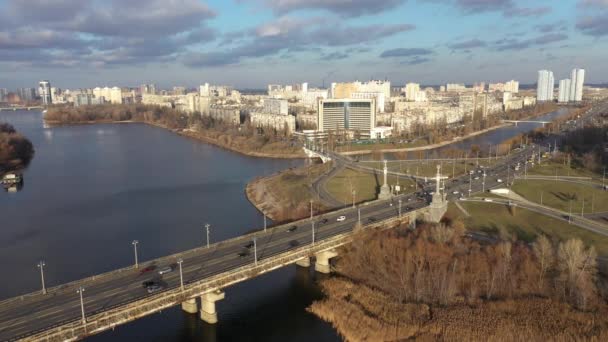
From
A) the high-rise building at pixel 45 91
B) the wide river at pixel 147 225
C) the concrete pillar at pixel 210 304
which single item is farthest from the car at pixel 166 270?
the high-rise building at pixel 45 91

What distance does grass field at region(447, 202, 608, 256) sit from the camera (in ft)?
53.4

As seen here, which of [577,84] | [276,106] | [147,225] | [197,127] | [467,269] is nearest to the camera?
[467,269]

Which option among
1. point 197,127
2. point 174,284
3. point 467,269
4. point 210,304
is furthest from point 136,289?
point 197,127

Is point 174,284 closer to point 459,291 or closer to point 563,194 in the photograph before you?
point 459,291

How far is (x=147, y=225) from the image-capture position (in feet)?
65.1

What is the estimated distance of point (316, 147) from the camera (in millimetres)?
41844

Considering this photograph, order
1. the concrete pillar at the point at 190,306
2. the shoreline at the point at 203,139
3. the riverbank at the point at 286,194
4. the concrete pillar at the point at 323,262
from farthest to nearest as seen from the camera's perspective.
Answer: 1. the shoreline at the point at 203,139
2. the riverbank at the point at 286,194
3. the concrete pillar at the point at 323,262
4. the concrete pillar at the point at 190,306

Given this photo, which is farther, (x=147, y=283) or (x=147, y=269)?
(x=147, y=269)

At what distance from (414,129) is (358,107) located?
6420 mm

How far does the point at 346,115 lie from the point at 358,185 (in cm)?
2779

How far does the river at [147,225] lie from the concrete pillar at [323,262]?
0.35 metres

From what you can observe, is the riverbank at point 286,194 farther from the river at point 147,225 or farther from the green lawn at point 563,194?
the green lawn at point 563,194

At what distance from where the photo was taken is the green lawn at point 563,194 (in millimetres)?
19806

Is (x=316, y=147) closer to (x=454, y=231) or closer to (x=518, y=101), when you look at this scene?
(x=454, y=231)
